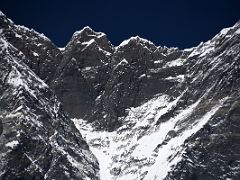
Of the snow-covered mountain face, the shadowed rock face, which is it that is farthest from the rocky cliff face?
the snow-covered mountain face

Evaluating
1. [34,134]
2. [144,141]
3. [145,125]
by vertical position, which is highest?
[145,125]

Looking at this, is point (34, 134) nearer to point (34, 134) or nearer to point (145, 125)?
point (34, 134)

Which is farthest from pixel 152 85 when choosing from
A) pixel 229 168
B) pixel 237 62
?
pixel 229 168

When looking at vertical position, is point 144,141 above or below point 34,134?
above

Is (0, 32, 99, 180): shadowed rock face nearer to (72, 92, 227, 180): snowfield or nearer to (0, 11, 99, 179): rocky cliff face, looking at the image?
(0, 11, 99, 179): rocky cliff face

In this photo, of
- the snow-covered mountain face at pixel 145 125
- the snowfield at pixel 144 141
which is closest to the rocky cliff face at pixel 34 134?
the snow-covered mountain face at pixel 145 125

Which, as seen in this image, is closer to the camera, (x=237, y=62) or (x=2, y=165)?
(x=2, y=165)

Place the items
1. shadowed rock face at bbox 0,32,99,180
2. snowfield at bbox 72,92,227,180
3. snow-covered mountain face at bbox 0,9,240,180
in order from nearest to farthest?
1. shadowed rock face at bbox 0,32,99,180
2. snow-covered mountain face at bbox 0,9,240,180
3. snowfield at bbox 72,92,227,180

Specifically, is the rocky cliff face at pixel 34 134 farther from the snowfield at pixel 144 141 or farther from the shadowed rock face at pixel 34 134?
the snowfield at pixel 144 141

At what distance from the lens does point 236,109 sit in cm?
16538

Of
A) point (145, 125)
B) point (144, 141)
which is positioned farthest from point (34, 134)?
point (145, 125)

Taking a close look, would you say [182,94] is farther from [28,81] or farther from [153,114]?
[28,81]

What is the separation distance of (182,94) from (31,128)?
31.8 m

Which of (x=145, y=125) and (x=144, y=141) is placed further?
(x=145, y=125)
